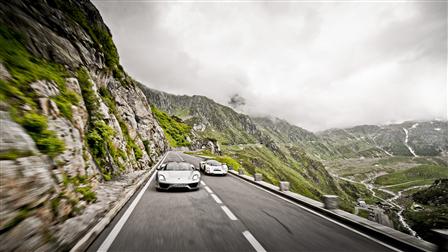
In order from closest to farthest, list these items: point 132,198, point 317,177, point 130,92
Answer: point 132,198 → point 130,92 → point 317,177

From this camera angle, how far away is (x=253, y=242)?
4.27 meters

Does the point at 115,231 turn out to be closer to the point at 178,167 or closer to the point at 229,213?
the point at 229,213

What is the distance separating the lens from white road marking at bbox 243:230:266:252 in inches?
156

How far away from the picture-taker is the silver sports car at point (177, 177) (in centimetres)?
920

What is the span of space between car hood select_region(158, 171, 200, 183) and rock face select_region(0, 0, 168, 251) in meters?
1.94

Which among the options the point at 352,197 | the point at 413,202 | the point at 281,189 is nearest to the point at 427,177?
the point at 352,197

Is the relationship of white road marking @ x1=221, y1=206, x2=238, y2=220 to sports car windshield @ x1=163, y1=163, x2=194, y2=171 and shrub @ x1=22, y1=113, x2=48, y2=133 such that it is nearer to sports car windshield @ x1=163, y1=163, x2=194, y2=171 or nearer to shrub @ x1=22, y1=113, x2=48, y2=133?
sports car windshield @ x1=163, y1=163, x2=194, y2=171

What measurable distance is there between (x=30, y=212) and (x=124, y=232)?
5.92 ft

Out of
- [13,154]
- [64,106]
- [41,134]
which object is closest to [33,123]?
[41,134]

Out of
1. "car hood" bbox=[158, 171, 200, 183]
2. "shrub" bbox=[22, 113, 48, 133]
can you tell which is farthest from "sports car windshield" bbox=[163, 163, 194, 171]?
"shrub" bbox=[22, 113, 48, 133]

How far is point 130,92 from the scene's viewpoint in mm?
36062

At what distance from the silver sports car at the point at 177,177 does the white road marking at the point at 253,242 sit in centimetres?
512

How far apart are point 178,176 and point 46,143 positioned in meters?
5.31

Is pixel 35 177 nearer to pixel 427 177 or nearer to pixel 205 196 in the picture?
pixel 205 196
